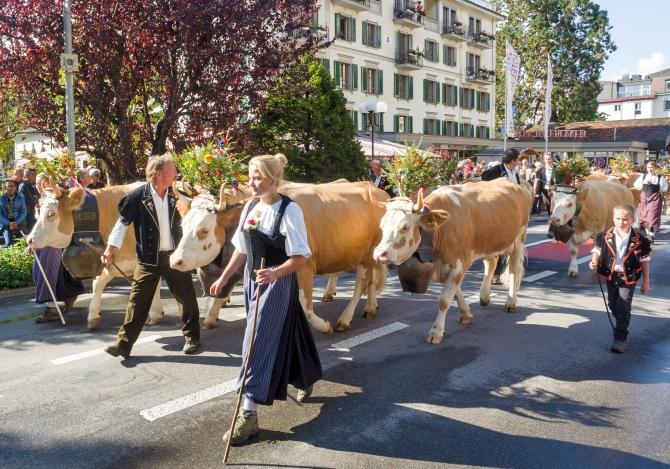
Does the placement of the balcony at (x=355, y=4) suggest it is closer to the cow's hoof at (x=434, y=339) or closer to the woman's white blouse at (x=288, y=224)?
the cow's hoof at (x=434, y=339)

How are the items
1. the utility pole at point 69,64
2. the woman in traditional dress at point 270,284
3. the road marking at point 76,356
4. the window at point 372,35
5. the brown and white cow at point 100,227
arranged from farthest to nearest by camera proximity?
the window at point 372,35, the utility pole at point 69,64, the brown and white cow at point 100,227, the road marking at point 76,356, the woman in traditional dress at point 270,284

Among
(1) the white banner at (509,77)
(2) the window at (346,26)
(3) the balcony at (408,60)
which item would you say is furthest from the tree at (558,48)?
A: (1) the white banner at (509,77)

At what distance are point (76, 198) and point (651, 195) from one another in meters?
12.7

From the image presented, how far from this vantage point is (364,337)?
6.44 metres

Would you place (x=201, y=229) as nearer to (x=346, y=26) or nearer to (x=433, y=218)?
(x=433, y=218)

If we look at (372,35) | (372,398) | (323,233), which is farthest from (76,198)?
(372,35)

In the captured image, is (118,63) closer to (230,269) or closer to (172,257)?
(172,257)

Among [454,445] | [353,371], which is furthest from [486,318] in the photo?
[454,445]

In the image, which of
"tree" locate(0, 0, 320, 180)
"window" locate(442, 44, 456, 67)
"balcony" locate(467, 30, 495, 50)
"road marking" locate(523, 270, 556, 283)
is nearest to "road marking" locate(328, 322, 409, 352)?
"road marking" locate(523, 270, 556, 283)

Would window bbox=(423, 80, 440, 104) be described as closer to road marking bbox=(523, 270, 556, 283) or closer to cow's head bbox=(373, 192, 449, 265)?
road marking bbox=(523, 270, 556, 283)

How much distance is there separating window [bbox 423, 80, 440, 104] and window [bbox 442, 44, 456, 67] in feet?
7.13

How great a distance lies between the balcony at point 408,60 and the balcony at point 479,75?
23.7 ft

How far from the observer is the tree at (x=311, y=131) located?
15.1m

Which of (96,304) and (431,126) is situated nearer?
(96,304)
